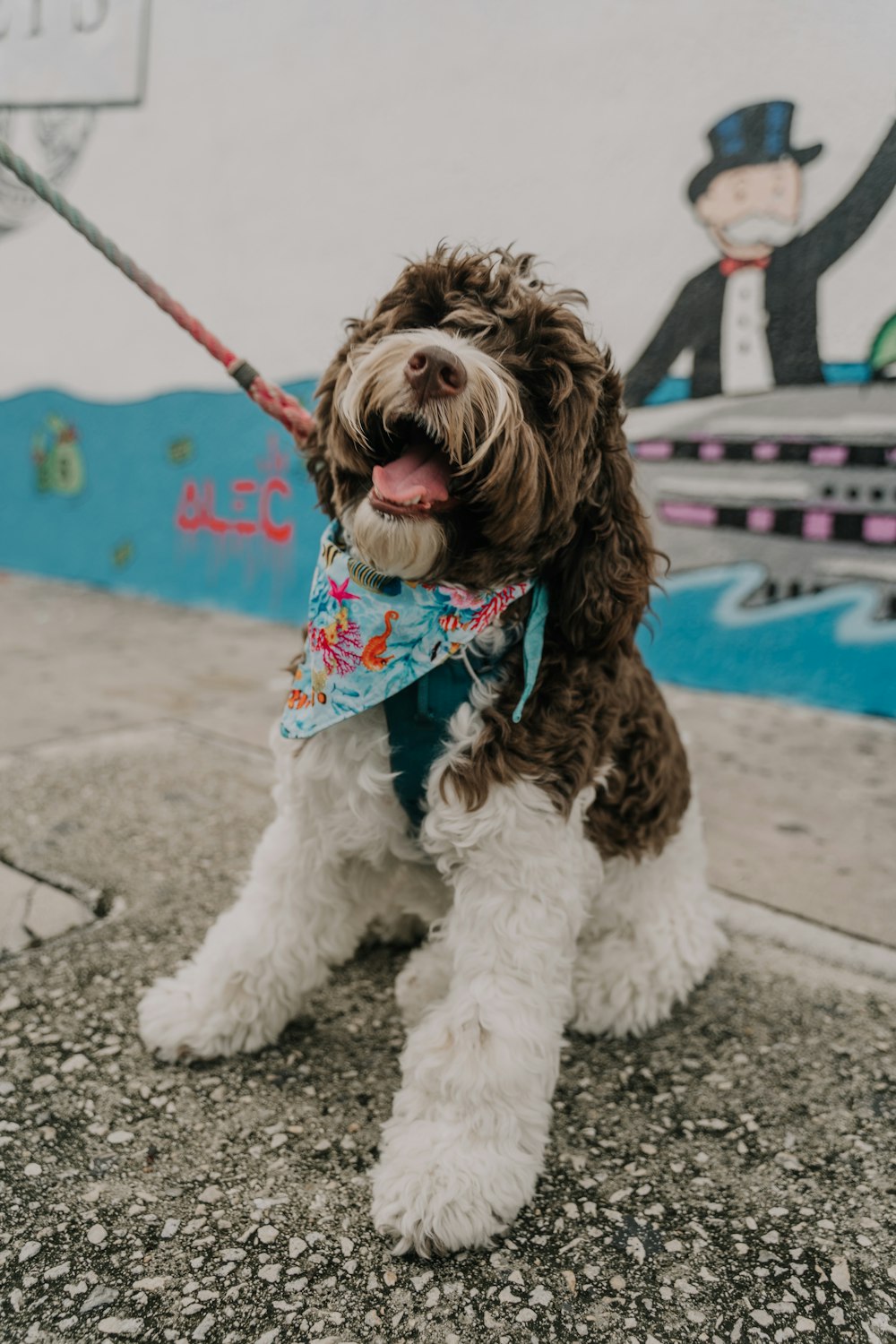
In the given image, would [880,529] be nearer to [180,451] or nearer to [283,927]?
[283,927]

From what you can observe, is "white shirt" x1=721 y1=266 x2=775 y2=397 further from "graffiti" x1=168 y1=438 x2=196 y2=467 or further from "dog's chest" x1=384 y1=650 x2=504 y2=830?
"graffiti" x1=168 y1=438 x2=196 y2=467

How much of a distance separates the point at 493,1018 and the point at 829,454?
11.9 feet

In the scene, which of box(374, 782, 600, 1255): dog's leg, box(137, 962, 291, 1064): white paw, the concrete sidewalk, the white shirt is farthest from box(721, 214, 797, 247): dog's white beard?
box(137, 962, 291, 1064): white paw

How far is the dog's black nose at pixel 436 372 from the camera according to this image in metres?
1.64

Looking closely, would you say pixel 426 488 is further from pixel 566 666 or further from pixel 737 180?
pixel 737 180

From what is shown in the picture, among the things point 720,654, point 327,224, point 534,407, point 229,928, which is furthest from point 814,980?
point 327,224

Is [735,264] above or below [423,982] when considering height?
above

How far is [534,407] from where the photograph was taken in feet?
6.11

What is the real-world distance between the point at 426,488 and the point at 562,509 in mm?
280

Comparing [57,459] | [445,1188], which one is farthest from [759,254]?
[57,459]

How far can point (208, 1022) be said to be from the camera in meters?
2.24

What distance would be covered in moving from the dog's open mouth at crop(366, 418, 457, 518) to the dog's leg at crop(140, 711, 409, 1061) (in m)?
0.56

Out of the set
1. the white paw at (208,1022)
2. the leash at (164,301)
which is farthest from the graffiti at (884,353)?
the white paw at (208,1022)

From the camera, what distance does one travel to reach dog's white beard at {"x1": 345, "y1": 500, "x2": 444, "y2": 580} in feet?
5.72
